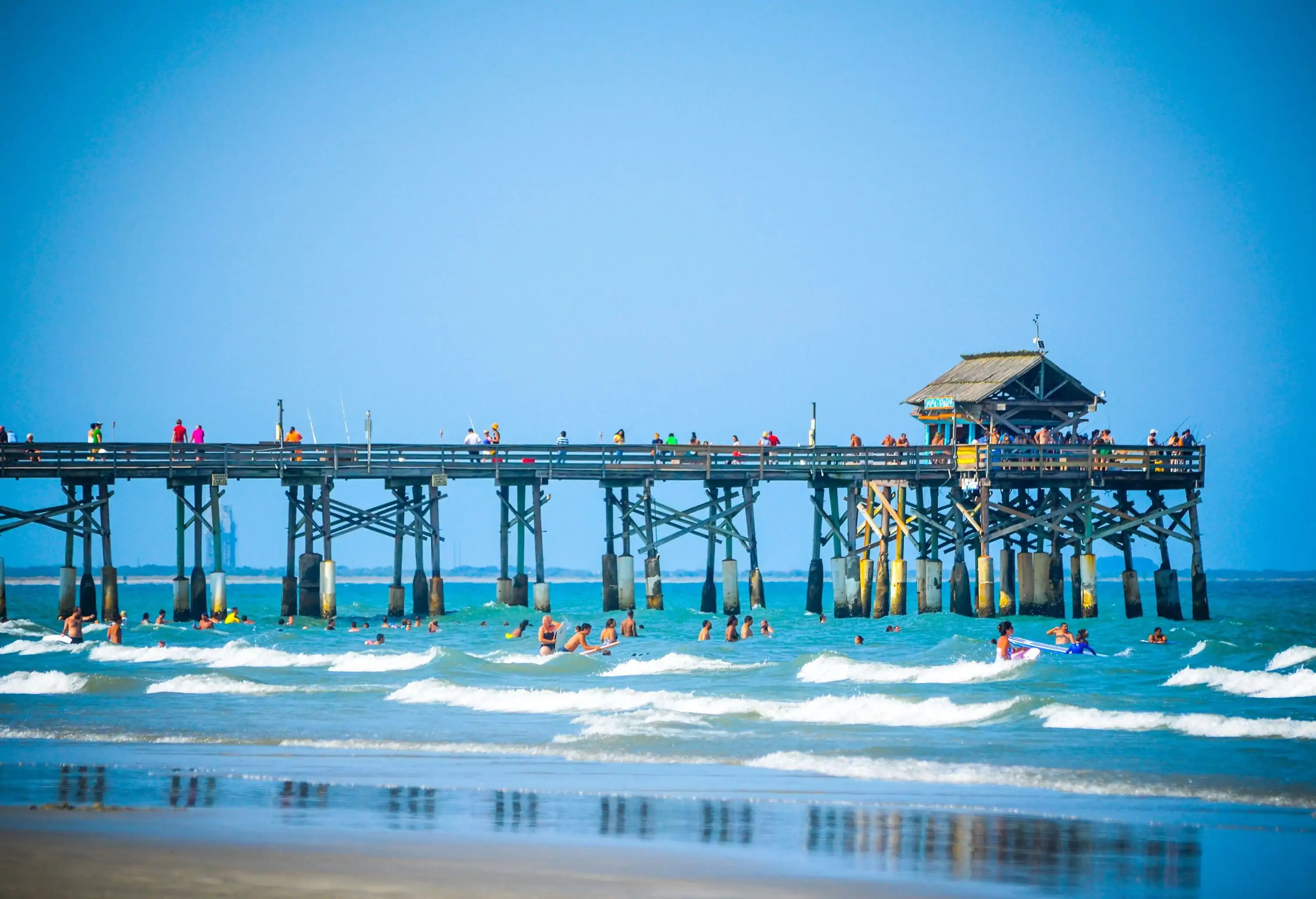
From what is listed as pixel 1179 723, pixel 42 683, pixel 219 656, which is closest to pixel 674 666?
pixel 219 656

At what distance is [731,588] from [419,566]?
27.2 feet

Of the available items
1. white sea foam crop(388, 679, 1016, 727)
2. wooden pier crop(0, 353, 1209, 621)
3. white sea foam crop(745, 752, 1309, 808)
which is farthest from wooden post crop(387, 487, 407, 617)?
white sea foam crop(745, 752, 1309, 808)

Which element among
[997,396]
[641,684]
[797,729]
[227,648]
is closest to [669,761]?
[797,729]

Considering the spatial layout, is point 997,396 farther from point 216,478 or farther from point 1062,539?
point 216,478

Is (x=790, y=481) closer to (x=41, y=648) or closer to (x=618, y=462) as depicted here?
(x=618, y=462)

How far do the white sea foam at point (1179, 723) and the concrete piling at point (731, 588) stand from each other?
57.1ft

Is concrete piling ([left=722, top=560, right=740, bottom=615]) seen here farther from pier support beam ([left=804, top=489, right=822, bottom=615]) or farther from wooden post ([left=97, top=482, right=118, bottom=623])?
wooden post ([left=97, top=482, right=118, bottom=623])

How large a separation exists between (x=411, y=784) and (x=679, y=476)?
22791 mm

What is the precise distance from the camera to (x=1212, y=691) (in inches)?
919

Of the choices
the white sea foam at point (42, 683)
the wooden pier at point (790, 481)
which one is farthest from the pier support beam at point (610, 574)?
the white sea foam at point (42, 683)

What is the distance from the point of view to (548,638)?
1150 inches

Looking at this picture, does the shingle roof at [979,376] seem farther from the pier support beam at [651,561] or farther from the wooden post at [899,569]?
the pier support beam at [651,561]

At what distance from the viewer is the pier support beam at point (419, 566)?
38406 mm

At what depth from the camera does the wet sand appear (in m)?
10.6
